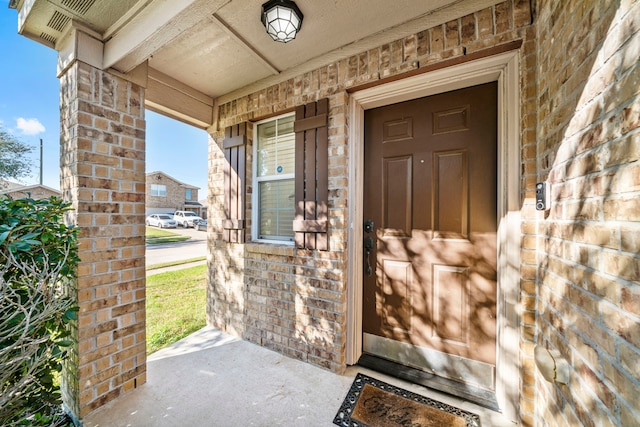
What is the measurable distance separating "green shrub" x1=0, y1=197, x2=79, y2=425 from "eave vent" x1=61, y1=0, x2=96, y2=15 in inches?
46.6

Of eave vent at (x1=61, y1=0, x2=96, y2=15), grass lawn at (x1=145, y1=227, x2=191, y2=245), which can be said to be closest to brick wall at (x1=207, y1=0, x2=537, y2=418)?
eave vent at (x1=61, y1=0, x2=96, y2=15)

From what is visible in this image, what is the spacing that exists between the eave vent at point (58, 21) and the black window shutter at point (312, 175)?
5.23 feet

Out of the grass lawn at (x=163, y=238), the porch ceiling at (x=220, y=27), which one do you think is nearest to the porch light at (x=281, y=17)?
the porch ceiling at (x=220, y=27)

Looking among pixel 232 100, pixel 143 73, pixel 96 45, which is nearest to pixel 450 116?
pixel 232 100

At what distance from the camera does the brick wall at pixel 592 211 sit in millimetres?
651

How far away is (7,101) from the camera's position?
25.0ft

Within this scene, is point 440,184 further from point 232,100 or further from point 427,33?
point 232,100

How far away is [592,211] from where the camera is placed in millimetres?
826

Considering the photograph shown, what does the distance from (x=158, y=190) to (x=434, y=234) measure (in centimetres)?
2600

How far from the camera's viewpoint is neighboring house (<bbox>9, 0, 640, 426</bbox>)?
32.0 inches

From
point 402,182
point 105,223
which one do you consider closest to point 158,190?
point 105,223

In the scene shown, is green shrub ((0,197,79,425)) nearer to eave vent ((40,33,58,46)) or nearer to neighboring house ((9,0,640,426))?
neighboring house ((9,0,640,426))

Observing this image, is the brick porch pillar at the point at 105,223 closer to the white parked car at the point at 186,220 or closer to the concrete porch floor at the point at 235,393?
the concrete porch floor at the point at 235,393

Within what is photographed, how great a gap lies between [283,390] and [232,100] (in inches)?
109
